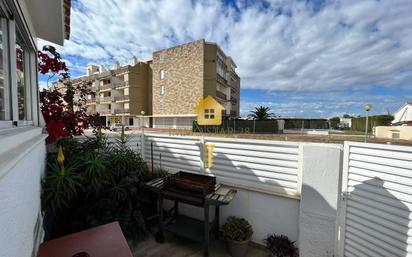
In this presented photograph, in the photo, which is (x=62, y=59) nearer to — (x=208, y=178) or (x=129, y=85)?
(x=208, y=178)

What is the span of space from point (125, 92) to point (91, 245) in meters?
33.7

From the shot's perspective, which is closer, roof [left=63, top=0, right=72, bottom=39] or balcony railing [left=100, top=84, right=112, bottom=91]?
roof [left=63, top=0, right=72, bottom=39]

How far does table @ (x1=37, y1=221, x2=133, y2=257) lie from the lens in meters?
2.05

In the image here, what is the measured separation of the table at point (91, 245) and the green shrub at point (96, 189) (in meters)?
0.77

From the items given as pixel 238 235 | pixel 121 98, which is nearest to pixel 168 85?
pixel 121 98

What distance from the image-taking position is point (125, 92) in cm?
3272

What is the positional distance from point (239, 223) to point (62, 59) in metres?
4.47

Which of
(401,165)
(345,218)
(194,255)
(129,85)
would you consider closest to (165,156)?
(194,255)

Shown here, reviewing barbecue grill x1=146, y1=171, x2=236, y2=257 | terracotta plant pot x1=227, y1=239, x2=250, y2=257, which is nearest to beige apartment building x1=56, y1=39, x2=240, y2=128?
barbecue grill x1=146, y1=171, x2=236, y2=257

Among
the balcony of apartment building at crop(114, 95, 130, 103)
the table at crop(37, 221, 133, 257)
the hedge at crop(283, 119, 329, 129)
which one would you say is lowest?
the table at crop(37, 221, 133, 257)

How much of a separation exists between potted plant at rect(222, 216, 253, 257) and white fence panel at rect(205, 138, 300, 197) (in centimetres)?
66

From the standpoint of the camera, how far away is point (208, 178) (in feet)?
12.2

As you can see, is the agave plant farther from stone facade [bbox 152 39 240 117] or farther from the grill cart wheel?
stone facade [bbox 152 39 240 117]

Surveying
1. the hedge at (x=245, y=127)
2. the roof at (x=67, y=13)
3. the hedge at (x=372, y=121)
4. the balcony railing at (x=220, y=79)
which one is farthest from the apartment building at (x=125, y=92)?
the hedge at (x=372, y=121)
